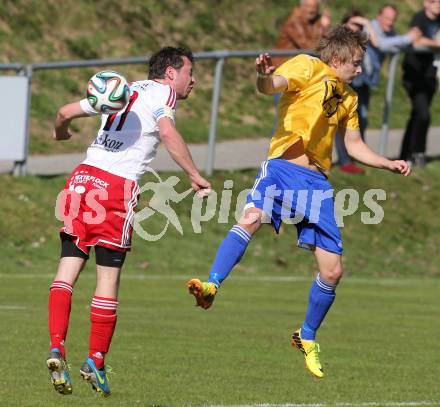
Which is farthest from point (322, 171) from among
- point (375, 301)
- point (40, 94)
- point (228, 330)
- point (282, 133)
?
point (40, 94)

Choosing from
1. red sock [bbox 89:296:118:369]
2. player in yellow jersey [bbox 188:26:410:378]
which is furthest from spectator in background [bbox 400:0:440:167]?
red sock [bbox 89:296:118:369]

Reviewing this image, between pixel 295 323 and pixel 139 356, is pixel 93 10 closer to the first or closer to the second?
pixel 295 323

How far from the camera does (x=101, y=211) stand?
29.5ft

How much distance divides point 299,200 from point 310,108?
68cm

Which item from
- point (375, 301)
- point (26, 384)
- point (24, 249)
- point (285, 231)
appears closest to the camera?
point (26, 384)

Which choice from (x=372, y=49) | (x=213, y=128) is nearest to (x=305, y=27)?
(x=372, y=49)

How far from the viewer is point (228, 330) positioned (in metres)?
13.4

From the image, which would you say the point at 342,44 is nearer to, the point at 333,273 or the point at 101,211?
the point at 333,273

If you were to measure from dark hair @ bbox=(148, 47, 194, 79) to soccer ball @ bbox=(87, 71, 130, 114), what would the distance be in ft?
1.56

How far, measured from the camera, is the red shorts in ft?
29.4

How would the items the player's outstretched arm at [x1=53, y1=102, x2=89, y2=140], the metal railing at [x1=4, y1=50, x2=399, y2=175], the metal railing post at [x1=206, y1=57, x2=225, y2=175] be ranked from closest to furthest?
1. the player's outstretched arm at [x1=53, y1=102, x2=89, y2=140]
2. the metal railing at [x1=4, y1=50, x2=399, y2=175]
3. the metal railing post at [x1=206, y1=57, x2=225, y2=175]

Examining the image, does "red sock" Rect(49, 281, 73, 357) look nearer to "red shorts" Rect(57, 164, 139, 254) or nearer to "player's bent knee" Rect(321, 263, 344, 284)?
"red shorts" Rect(57, 164, 139, 254)

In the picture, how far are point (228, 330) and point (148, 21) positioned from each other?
15262 mm

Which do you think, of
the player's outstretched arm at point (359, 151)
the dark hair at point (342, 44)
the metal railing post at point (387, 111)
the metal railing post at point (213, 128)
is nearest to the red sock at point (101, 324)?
the player's outstretched arm at point (359, 151)
